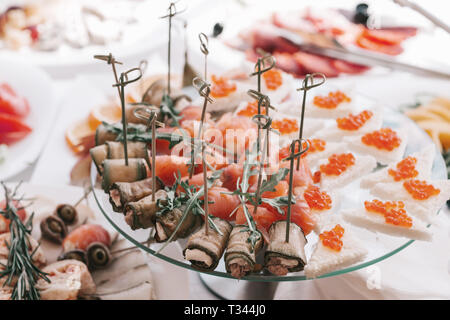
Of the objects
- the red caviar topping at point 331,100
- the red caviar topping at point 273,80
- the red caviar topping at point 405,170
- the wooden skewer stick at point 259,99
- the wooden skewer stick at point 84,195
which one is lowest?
the wooden skewer stick at point 84,195

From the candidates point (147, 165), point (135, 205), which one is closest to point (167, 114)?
point (147, 165)

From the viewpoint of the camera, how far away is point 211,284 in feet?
4.27

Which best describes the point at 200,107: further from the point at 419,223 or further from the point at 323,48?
the point at 323,48

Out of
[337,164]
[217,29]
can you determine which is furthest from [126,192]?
[217,29]

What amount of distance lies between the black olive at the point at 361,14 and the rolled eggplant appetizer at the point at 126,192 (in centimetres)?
173

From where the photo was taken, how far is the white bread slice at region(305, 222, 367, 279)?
0.89 m

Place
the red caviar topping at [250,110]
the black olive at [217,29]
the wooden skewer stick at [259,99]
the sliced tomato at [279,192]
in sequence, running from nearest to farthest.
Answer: the wooden skewer stick at [259,99] → the sliced tomato at [279,192] → the red caviar topping at [250,110] → the black olive at [217,29]

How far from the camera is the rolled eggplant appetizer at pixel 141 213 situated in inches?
38.0

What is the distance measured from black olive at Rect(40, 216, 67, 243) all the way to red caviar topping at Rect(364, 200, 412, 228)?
0.81m

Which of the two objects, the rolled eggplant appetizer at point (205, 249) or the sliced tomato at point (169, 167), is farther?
the sliced tomato at point (169, 167)

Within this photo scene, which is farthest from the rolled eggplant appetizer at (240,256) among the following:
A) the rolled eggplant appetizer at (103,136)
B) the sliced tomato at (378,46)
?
the sliced tomato at (378,46)

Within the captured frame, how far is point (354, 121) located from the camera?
1.34m

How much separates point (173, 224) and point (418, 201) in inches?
22.6

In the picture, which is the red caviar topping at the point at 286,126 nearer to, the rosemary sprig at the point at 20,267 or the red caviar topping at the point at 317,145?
the red caviar topping at the point at 317,145
